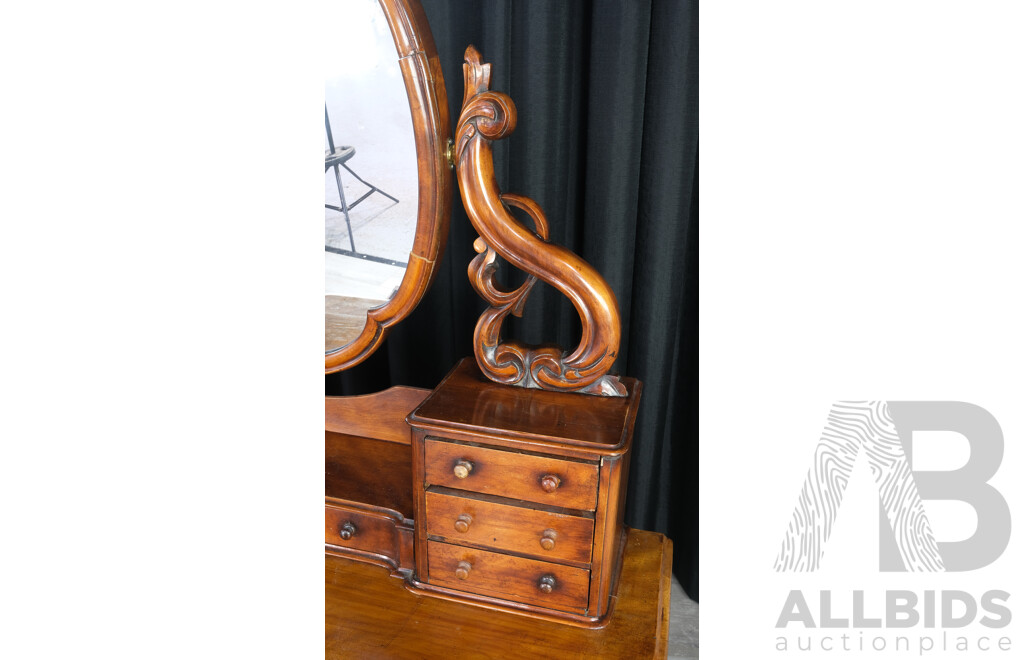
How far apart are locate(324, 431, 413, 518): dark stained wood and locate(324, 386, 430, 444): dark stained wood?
0.05 ft

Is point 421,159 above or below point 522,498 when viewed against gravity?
above

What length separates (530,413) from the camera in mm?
877

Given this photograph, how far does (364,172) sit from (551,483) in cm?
51

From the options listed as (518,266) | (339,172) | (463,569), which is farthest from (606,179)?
(463,569)

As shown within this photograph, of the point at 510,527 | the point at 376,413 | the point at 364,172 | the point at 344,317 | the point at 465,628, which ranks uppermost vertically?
the point at 364,172

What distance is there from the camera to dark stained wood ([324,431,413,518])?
1.02 metres

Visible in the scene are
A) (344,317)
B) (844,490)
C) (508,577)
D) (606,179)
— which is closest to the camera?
(844,490)

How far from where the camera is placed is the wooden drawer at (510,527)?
2.72ft

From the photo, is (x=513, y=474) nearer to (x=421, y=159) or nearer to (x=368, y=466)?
(x=368, y=466)

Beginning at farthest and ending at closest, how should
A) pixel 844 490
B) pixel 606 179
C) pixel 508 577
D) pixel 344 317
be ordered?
pixel 606 179
pixel 344 317
pixel 508 577
pixel 844 490

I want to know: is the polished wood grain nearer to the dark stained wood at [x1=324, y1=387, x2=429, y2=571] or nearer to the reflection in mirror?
the dark stained wood at [x1=324, y1=387, x2=429, y2=571]

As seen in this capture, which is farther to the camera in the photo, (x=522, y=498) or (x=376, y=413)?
(x=376, y=413)

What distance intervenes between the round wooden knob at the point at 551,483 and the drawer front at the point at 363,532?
0.27 meters

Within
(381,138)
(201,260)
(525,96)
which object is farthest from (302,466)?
(525,96)
